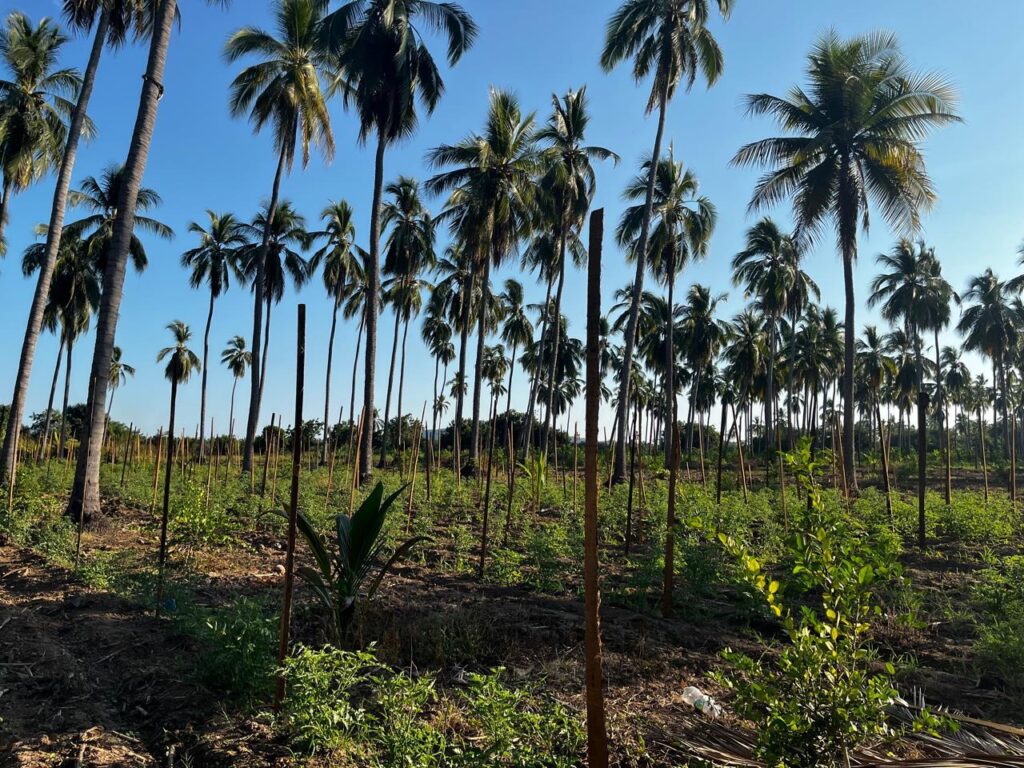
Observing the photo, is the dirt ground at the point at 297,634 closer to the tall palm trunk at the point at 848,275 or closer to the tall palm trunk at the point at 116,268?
the tall palm trunk at the point at 116,268

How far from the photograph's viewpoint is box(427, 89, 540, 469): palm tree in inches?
734

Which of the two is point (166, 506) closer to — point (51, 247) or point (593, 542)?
point (593, 542)

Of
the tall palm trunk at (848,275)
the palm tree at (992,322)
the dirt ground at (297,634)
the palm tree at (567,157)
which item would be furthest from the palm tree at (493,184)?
the palm tree at (992,322)

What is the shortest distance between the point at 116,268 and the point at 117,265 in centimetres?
5

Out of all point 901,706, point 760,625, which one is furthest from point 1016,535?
point 901,706

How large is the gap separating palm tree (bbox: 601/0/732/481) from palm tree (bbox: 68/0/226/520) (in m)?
11.6

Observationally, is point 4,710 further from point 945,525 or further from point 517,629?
point 945,525

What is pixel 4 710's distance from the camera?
3199mm

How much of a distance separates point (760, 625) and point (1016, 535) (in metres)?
6.93

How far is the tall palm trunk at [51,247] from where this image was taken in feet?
38.1

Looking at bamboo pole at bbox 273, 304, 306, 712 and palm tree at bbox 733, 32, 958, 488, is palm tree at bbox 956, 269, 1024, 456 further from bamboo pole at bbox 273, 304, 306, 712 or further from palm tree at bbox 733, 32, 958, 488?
bamboo pole at bbox 273, 304, 306, 712

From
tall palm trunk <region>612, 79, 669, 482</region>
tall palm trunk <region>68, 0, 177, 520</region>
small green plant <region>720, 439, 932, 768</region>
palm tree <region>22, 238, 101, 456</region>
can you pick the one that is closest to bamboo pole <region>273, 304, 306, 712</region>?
small green plant <region>720, 439, 932, 768</region>

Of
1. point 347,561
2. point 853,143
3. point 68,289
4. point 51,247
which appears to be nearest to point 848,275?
point 853,143

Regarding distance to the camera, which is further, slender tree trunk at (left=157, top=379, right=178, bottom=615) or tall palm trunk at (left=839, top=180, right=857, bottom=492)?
tall palm trunk at (left=839, top=180, right=857, bottom=492)
